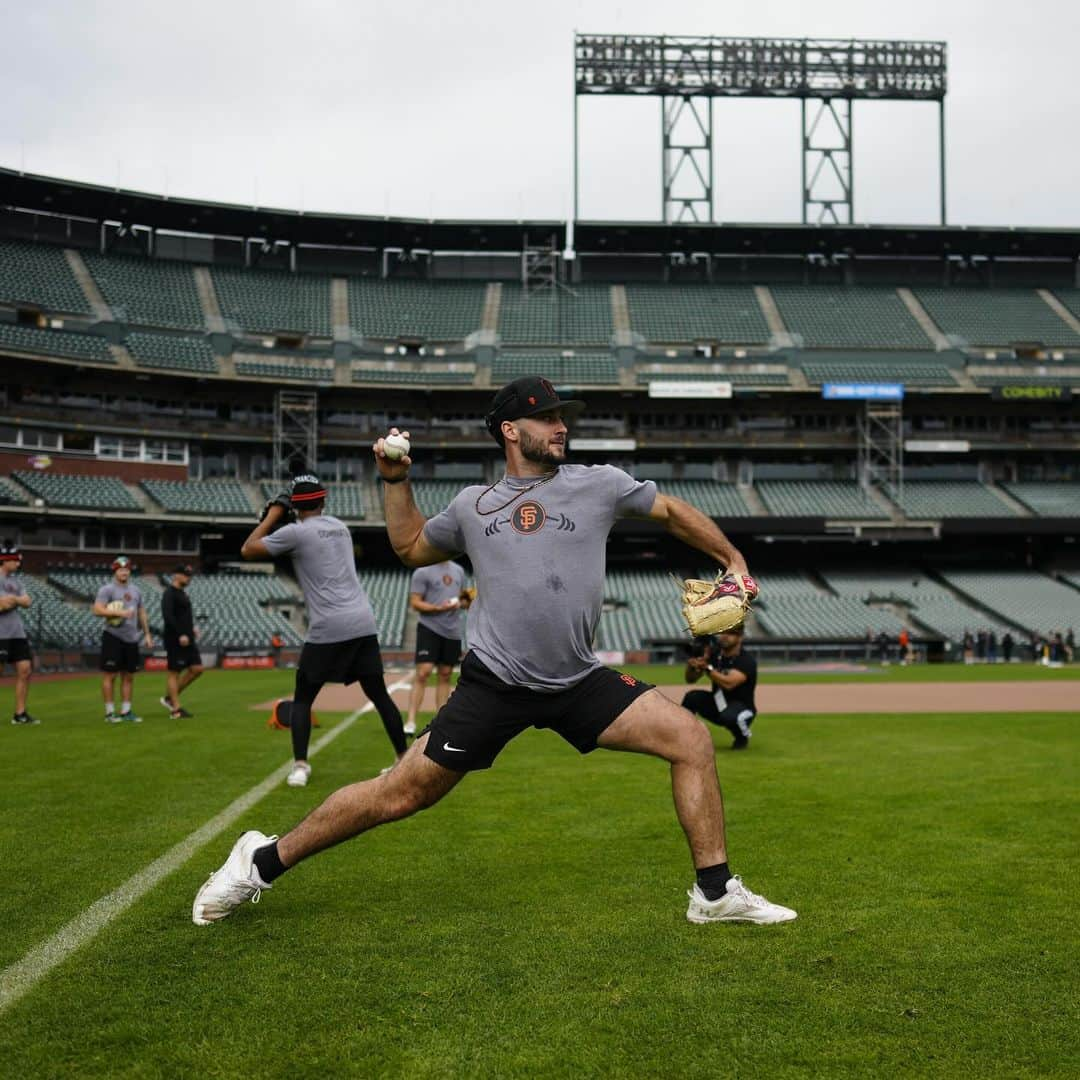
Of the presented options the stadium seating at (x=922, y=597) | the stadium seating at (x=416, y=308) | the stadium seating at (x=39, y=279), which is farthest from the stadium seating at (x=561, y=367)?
the stadium seating at (x=39, y=279)

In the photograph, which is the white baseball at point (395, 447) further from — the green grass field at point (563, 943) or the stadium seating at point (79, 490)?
the stadium seating at point (79, 490)

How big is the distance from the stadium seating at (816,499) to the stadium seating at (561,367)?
923cm

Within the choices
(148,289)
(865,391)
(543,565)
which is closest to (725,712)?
(543,565)

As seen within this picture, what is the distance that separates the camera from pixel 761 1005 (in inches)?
139

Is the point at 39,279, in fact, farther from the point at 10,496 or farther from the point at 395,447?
the point at 395,447

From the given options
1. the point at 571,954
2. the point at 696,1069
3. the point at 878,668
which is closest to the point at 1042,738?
the point at 571,954

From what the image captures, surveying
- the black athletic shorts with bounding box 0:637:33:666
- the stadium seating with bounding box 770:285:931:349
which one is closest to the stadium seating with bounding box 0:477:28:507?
the black athletic shorts with bounding box 0:637:33:666

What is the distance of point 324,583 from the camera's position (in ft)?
27.4

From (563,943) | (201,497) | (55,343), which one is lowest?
(563,943)

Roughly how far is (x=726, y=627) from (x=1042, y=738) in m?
9.48

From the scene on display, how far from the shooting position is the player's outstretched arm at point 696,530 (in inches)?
176

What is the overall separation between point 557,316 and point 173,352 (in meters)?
19.2

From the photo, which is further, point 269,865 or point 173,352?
point 173,352

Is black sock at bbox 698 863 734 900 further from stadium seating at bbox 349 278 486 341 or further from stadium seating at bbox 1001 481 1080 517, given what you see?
stadium seating at bbox 349 278 486 341
